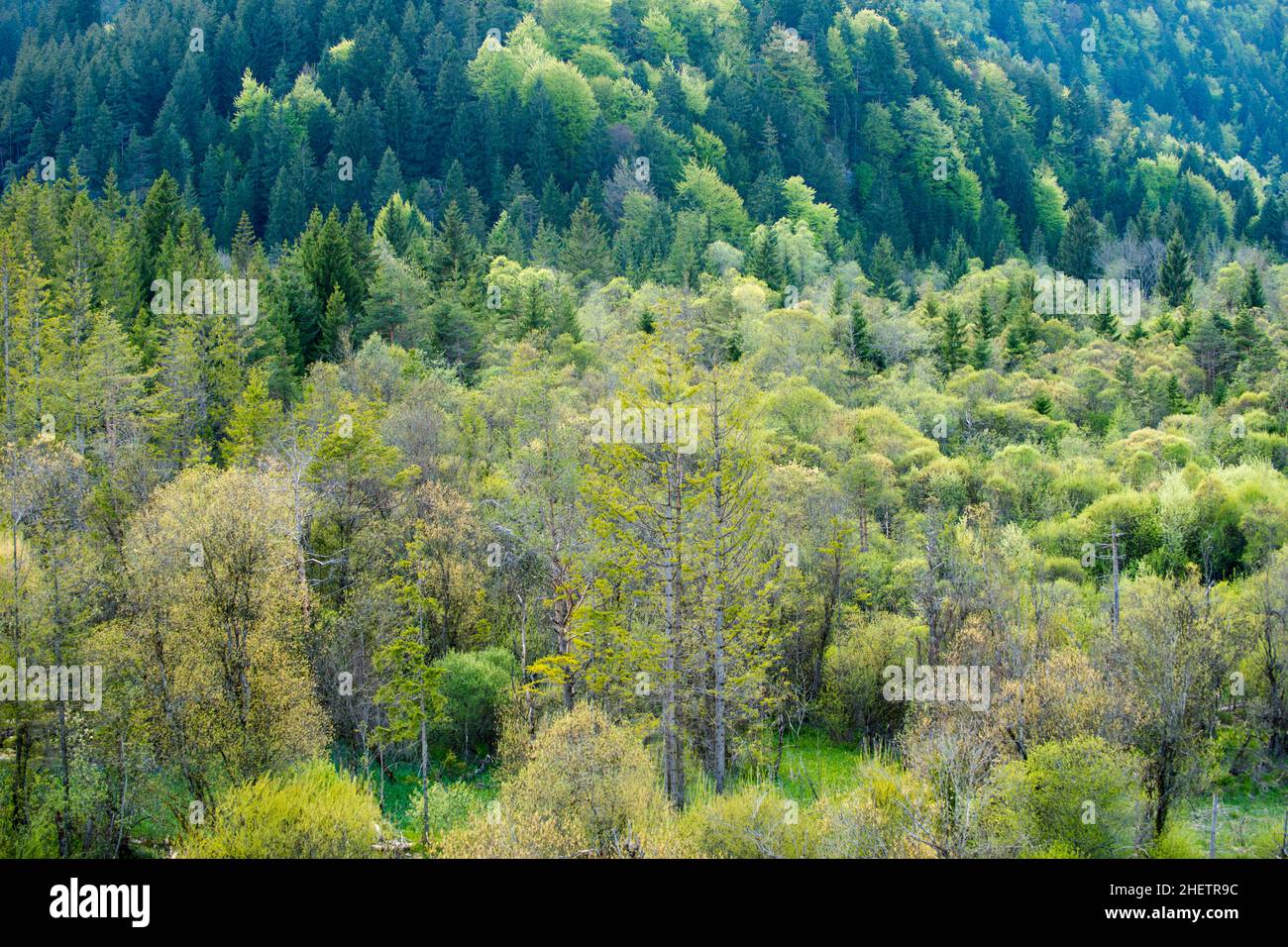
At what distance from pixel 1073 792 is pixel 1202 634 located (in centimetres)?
1216

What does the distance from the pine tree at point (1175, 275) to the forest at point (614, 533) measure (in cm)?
46

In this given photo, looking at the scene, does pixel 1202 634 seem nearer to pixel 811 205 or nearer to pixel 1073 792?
pixel 1073 792

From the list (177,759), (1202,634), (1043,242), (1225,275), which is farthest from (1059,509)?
(1043,242)

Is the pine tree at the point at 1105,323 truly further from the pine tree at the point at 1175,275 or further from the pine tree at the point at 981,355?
the pine tree at the point at 1175,275

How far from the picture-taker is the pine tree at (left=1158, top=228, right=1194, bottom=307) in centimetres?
9625

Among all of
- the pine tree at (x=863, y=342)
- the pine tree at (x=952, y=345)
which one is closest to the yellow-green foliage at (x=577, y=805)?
the pine tree at (x=863, y=342)

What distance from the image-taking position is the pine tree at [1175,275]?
96.2 metres

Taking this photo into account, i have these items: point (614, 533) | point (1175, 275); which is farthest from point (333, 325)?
point (1175, 275)

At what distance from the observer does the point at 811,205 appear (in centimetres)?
12156

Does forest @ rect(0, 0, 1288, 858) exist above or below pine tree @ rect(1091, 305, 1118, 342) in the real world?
below

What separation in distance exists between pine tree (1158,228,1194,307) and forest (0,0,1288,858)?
46 cm

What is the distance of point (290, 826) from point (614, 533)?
51.7 ft

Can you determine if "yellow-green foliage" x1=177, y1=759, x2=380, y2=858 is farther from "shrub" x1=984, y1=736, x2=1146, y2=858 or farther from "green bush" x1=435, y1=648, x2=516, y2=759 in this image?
"shrub" x1=984, y1=736, x2=1146, y2=858

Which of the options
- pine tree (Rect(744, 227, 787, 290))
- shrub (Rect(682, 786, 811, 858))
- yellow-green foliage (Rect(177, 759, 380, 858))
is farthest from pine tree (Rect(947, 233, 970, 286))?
yellow-green foliage (Rect(177, 759, 380, 858))
